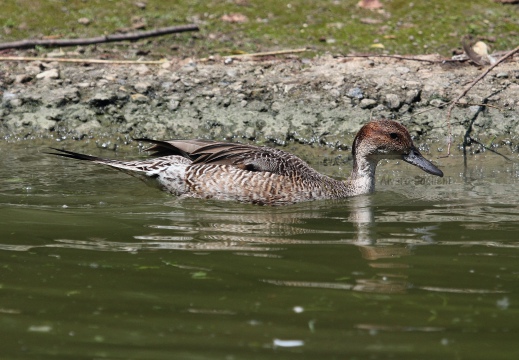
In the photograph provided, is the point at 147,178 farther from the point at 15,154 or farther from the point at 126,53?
the point at 126,53

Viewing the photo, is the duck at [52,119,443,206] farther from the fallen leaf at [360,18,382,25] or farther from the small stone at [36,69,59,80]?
the fallen leaf at [360,18,382,25]

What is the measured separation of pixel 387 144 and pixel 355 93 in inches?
75.1

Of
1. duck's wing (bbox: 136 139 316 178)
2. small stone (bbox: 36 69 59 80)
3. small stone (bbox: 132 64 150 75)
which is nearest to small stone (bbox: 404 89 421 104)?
duck's wing (bbox: 136 139 316 178)

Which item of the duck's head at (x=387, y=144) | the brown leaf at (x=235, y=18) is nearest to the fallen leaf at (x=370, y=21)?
the brown leaf at (x=235, y=18)

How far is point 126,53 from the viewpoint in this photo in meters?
12.4

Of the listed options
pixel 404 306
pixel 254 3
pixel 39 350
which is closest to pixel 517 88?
pixel 254 3

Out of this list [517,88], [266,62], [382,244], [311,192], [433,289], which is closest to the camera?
[433,289]

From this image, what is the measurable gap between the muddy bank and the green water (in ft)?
5.63

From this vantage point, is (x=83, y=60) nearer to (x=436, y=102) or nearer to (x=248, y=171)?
(x=248, y=171)

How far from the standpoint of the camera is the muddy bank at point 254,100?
35.6 feet

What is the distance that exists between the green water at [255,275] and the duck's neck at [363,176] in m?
0.21

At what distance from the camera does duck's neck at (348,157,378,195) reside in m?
9.34

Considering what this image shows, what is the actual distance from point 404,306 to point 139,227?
2.73 meters

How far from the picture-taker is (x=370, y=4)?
1348 centimetres
